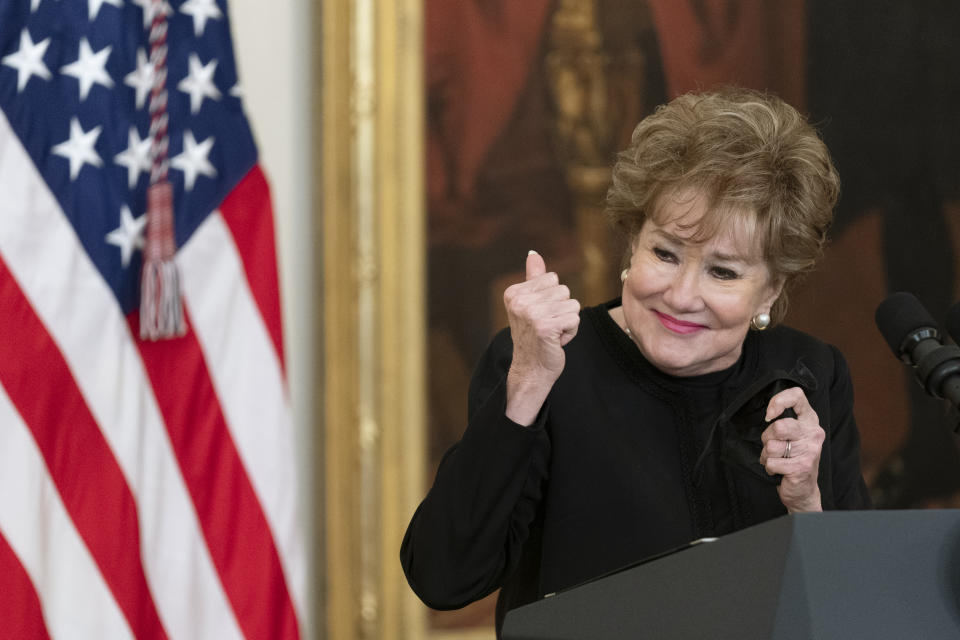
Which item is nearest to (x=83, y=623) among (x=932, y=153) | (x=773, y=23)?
(x=773, y=23)

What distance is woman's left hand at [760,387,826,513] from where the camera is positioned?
161cm

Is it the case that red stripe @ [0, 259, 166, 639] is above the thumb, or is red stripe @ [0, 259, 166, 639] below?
below

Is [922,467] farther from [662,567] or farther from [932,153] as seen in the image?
[662,567]

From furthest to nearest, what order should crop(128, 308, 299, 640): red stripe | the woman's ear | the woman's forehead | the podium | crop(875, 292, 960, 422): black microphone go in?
crop(128, 308, 299, 640): red stripe, the woman's ear, the woman's forehead, crop(875, 292, 960, 422): black microphone, the podium

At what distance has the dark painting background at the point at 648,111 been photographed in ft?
10.5

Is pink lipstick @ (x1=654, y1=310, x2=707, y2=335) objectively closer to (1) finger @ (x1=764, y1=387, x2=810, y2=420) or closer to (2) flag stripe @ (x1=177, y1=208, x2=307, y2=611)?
(1) finger @ (x1=764, y1=387, x2=810, y2=420)

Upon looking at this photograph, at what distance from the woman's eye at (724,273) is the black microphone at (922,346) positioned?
1.54 ft

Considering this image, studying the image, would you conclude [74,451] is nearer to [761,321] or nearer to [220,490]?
[220,490]

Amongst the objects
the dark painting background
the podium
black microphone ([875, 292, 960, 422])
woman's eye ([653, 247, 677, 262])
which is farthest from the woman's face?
the dark painting background

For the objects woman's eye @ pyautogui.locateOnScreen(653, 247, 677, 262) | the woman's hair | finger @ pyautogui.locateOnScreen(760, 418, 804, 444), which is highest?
the woman's hair

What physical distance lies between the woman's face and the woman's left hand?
0.30 meters

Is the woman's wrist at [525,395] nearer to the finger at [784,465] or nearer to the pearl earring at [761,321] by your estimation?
the finger at [784,465]

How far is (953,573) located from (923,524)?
0.18ft

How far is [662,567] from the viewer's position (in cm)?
107
